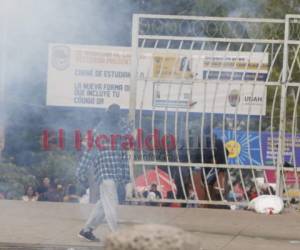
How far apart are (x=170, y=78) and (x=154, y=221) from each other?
217cm

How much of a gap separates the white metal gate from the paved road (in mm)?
415

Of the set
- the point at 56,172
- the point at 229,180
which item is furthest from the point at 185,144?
the point at 56,172

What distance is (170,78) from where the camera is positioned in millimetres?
12008

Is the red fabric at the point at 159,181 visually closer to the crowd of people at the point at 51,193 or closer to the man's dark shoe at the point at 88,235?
the crowd of people at the point at 51,193

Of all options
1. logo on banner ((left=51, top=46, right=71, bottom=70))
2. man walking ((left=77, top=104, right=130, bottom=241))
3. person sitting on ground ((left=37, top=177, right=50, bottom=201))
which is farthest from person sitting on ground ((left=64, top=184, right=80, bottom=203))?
man walking ((left=77, top=104, right=130, bottom=241))

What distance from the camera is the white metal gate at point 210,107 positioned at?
1193 centimetres

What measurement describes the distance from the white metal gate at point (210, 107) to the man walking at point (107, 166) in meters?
2.82

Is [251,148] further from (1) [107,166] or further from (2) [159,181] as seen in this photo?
(1) [107,166]

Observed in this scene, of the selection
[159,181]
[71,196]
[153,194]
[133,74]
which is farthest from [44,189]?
[133,74]

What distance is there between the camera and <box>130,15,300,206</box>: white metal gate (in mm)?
11930

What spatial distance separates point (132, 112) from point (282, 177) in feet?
7.46

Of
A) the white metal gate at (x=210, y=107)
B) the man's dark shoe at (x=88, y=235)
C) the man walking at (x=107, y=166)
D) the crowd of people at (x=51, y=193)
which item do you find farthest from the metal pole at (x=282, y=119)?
the man's dark shoe at (x=88, y=235)

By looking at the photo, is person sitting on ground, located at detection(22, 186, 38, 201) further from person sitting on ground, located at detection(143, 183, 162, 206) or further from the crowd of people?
person sitting on ground, located at detection(143, 183, 162, 206)

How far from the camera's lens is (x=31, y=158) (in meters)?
14.2
